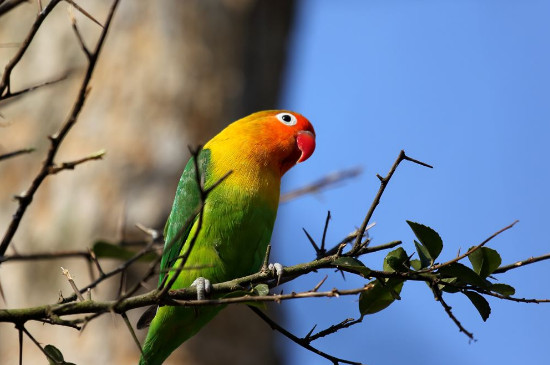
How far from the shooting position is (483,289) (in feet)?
5.62

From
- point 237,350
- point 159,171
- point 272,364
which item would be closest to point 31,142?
point 159,171

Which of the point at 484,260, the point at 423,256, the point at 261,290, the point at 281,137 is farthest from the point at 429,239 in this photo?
the point at 281,137

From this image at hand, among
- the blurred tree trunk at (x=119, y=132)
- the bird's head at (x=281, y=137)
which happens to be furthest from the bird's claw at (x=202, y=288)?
the blurred tree trunk at (x=119, y=132)

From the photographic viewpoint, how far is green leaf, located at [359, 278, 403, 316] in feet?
5.68

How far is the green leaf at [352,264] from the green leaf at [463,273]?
203mm

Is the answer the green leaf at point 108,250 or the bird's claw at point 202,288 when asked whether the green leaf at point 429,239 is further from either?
the green leaf at point 108,250

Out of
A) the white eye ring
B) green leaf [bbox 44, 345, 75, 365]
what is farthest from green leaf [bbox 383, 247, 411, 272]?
the white eye ring

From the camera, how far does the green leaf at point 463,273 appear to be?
1673 mm

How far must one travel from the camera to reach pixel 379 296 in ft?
5.75

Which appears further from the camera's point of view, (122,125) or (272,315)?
(272,315)

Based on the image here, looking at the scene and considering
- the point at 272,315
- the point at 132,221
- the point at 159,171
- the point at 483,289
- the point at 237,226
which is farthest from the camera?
the point at 272,315

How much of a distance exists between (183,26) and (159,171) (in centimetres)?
134

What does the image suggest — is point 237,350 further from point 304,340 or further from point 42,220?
point 304,340

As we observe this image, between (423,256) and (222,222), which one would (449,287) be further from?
(222,222)
